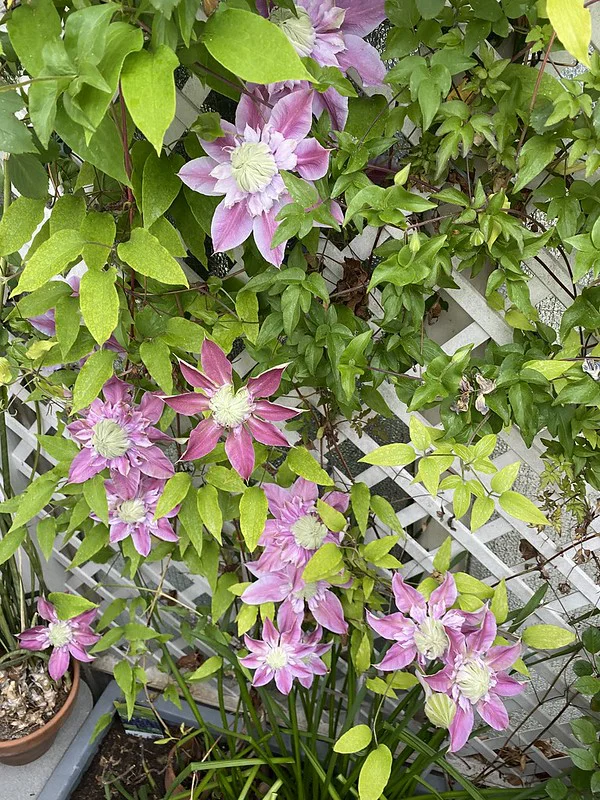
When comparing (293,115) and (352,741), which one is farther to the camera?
(352,741)

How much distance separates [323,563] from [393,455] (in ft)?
0.66

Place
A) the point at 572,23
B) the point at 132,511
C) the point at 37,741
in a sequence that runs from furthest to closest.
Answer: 1. the point at 37,741
2. the point at 132,511
3. the point at 572,23

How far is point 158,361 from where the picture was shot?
776 millimetres

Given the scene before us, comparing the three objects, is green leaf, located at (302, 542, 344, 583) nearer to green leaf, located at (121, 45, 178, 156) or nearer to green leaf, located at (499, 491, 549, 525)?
green leaf, located at (499, 491, 549, 525)

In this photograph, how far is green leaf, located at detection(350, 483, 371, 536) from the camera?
0.93 m

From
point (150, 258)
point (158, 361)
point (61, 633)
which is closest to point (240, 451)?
point (158, 361)

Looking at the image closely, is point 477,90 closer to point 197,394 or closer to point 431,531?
point 197,394

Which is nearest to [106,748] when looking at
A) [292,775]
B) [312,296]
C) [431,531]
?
[292,775]

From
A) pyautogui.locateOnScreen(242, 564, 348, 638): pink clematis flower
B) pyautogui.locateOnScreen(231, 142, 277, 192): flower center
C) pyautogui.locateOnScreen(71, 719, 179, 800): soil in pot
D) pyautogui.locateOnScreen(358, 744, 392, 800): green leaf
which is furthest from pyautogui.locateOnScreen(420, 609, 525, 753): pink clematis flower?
pyautogui.locateOnScreen(71, 719, 179, 800): soil in pot

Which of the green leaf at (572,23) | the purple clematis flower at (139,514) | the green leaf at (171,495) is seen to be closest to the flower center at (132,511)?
the purple clematis flower at (139,514)

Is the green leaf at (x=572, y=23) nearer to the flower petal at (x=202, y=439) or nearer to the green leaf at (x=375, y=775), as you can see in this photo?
the flower petal at (x=202, y=439)

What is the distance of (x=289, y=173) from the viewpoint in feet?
2.26

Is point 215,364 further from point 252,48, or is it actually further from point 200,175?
point 252,48

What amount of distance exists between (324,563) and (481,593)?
20cm
